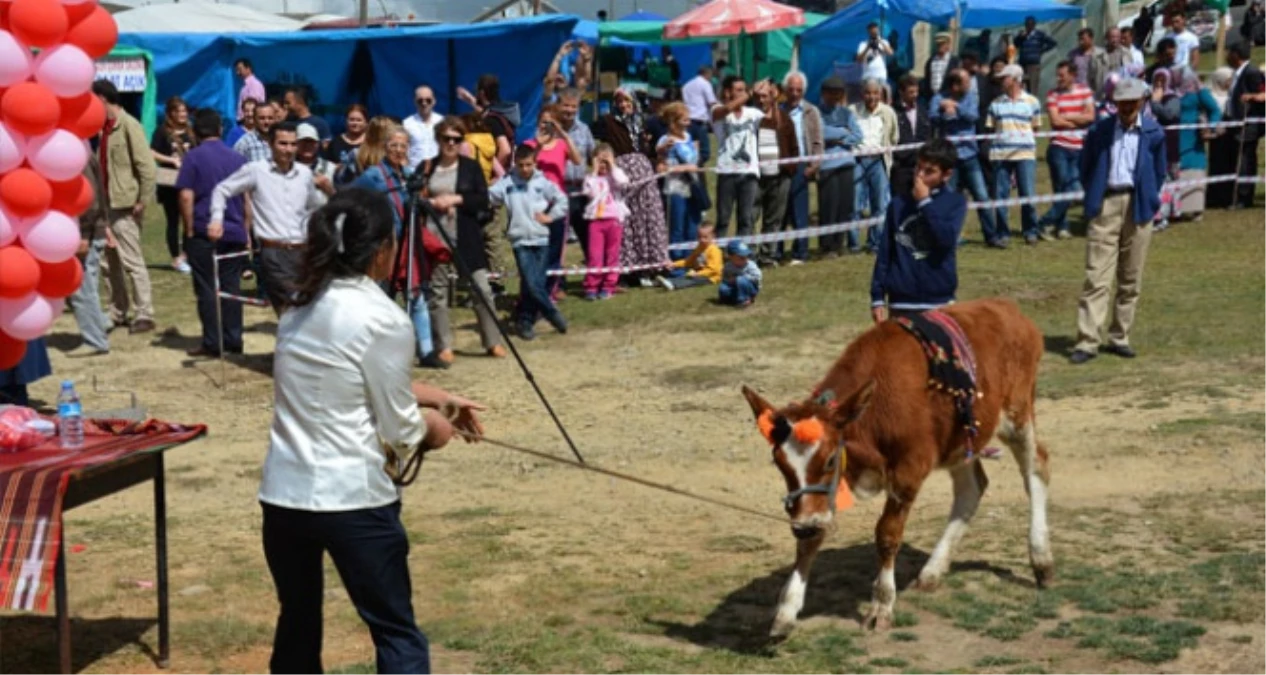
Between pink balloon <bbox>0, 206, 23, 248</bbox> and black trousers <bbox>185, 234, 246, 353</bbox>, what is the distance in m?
6.05

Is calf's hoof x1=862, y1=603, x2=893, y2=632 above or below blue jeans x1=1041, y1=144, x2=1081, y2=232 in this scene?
below

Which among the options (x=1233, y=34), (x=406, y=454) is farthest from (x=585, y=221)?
(x=1233, y=34)

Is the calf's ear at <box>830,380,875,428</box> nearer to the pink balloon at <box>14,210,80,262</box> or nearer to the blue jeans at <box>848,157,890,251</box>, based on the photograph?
the pink balloon at <box>14,210,80,262</box>

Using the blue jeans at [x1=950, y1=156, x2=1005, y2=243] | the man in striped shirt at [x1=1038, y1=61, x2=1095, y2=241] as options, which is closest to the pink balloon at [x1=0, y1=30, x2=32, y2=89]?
the blue jeans at [x1=950, y1=156, x2=1005, y2=243]

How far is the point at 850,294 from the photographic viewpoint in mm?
17422

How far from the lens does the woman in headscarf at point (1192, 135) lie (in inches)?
865

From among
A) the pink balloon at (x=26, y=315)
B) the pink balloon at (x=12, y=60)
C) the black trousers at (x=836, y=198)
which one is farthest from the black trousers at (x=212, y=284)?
the black trousers at (x=836, y=198)

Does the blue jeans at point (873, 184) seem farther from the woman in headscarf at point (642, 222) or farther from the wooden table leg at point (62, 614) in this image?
the wooden table leg at point (62, 614)

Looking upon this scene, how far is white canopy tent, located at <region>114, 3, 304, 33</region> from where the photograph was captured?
3288cm

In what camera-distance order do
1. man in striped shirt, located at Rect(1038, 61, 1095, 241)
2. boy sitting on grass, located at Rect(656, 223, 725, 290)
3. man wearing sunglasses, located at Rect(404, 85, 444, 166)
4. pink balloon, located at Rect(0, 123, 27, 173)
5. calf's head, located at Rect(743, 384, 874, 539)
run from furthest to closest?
1. man in striped shirt, located at Rect(1038, 61, 1095, 241)
2. man wearing sunglasses, located at Rect(404, 85, 444, 166)
3. boy sitting on grass, located at Rect(656, 223, 725, 290)
4. pink balloon, located at Rect(0, 123, 27, 173)
5. calf's head, located at Rect(743, 384, 874, 539)

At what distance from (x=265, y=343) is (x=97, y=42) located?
6721mm

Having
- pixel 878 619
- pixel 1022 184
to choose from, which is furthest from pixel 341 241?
pixel 1022 184

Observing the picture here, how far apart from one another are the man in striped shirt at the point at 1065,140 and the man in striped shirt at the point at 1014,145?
1.31 ft

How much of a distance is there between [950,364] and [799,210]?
11640 mm
